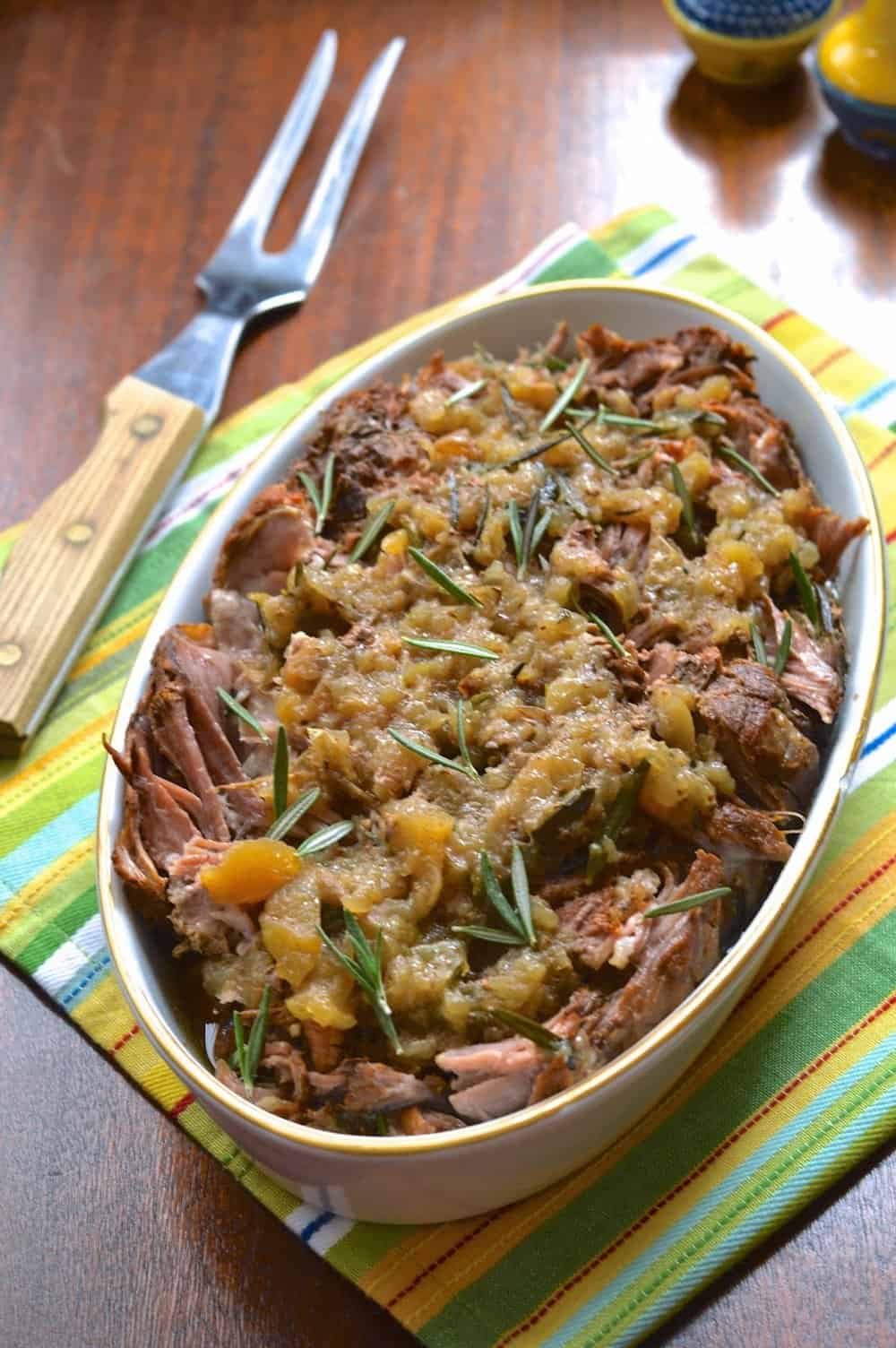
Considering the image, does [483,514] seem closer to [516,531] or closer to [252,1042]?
[516,531]

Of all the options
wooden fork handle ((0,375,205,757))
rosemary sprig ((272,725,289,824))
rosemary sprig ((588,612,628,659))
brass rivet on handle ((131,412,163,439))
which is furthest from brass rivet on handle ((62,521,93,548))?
rosemary sprig ((588,612,628,659))

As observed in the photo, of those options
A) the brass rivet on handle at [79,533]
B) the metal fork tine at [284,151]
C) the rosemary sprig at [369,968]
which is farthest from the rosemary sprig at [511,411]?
the metal fork tine at [284,151]

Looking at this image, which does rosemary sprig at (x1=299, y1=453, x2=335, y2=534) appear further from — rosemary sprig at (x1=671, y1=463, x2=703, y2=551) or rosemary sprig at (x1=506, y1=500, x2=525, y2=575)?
rosemary sprig at (x1=671, y1=463, x2=703, y2=551)

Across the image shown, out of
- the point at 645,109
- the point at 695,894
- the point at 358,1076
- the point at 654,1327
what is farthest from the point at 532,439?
the point at 645,109

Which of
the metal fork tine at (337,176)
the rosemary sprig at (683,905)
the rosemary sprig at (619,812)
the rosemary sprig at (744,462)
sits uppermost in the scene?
the metal fork tine at (337,176)

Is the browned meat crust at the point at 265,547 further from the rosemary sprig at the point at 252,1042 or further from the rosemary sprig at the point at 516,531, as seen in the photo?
the rosemary sprig at the point at 252,1042

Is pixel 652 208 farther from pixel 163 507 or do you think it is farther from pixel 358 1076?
pixel 358 1076
